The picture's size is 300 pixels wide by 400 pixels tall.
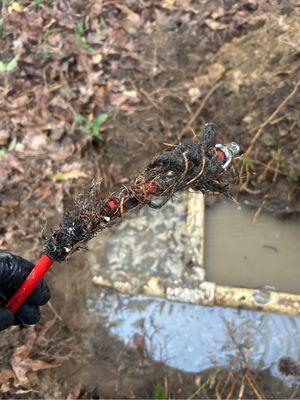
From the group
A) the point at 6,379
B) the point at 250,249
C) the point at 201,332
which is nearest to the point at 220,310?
A: the point at 201,332

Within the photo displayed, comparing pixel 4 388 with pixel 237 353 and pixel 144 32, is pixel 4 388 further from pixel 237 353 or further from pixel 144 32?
pixel 144 32

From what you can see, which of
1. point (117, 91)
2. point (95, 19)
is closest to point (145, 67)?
point (117, 91)

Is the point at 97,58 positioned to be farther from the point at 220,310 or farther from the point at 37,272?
the point at 37,272

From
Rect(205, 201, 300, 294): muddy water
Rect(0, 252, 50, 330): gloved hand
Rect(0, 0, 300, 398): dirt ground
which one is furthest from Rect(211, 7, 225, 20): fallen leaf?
Rect(0, 252, 50, 330): gloved hand

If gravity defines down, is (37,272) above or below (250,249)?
above

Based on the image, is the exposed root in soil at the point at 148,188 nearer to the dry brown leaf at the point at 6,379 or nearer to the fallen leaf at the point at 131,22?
the dry brown leaf at the point at 6,379

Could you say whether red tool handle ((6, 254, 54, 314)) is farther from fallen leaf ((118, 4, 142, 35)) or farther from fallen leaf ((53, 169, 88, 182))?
fallen leaf ((118, 4, 142, 35))
